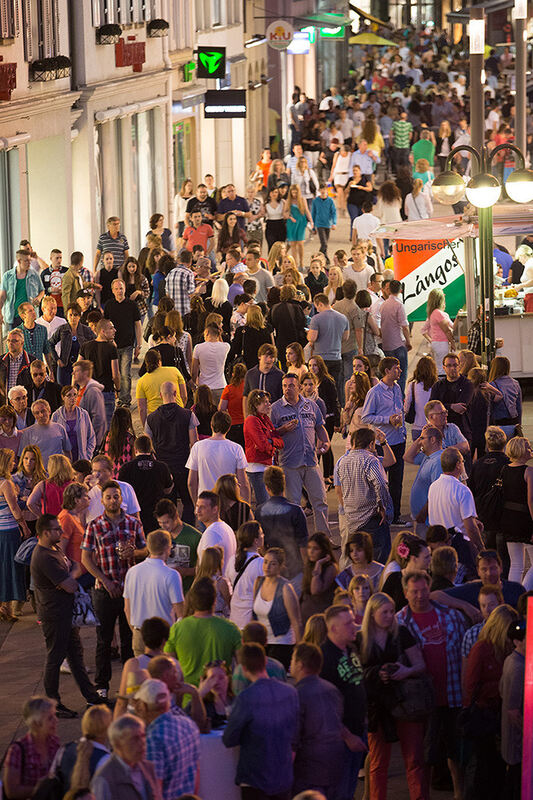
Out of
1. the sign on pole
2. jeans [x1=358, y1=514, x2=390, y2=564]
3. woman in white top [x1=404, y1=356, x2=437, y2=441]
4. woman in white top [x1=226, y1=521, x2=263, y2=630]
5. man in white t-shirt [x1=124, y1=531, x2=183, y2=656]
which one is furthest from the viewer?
the sign on pole

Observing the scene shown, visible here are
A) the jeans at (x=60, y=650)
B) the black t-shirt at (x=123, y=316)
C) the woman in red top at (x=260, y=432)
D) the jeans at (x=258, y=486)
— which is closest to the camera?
the jeans at (x=60, y=650)

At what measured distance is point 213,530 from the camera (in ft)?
35.8

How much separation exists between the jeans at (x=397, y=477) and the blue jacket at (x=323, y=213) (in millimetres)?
14453

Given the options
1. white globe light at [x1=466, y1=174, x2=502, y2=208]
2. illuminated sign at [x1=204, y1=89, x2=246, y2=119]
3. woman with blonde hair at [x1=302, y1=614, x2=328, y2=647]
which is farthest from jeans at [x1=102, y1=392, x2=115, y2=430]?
illuminated sign at [x1=204, y1=89, x2=246, y2=119]

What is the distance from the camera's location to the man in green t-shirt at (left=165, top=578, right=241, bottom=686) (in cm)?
919

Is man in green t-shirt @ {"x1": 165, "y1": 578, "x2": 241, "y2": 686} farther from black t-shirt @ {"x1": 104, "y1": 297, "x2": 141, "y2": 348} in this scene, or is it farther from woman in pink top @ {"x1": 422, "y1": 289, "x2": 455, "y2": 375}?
woman in pink top @ {"x1": 422, "y1": 289, "x2": 455, "y2": 375}

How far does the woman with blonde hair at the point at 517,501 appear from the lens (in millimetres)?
12219

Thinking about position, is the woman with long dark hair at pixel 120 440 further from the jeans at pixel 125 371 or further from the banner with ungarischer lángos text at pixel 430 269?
the banner with ungarischer lángos text at pixel 430 269

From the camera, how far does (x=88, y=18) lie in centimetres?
2655

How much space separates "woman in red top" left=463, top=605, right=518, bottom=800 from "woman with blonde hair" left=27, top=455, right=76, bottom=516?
407 centimetres

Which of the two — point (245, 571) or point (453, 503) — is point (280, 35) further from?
point (245, 571)

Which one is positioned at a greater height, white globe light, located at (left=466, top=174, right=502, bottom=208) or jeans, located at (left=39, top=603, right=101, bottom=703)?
white globe light, located at (left=466, top=174, right=502, bottom=208)

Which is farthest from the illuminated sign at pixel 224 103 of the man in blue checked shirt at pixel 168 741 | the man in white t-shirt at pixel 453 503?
the man in blue checked shirt at pixel 168 741

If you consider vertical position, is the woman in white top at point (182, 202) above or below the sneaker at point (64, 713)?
above
